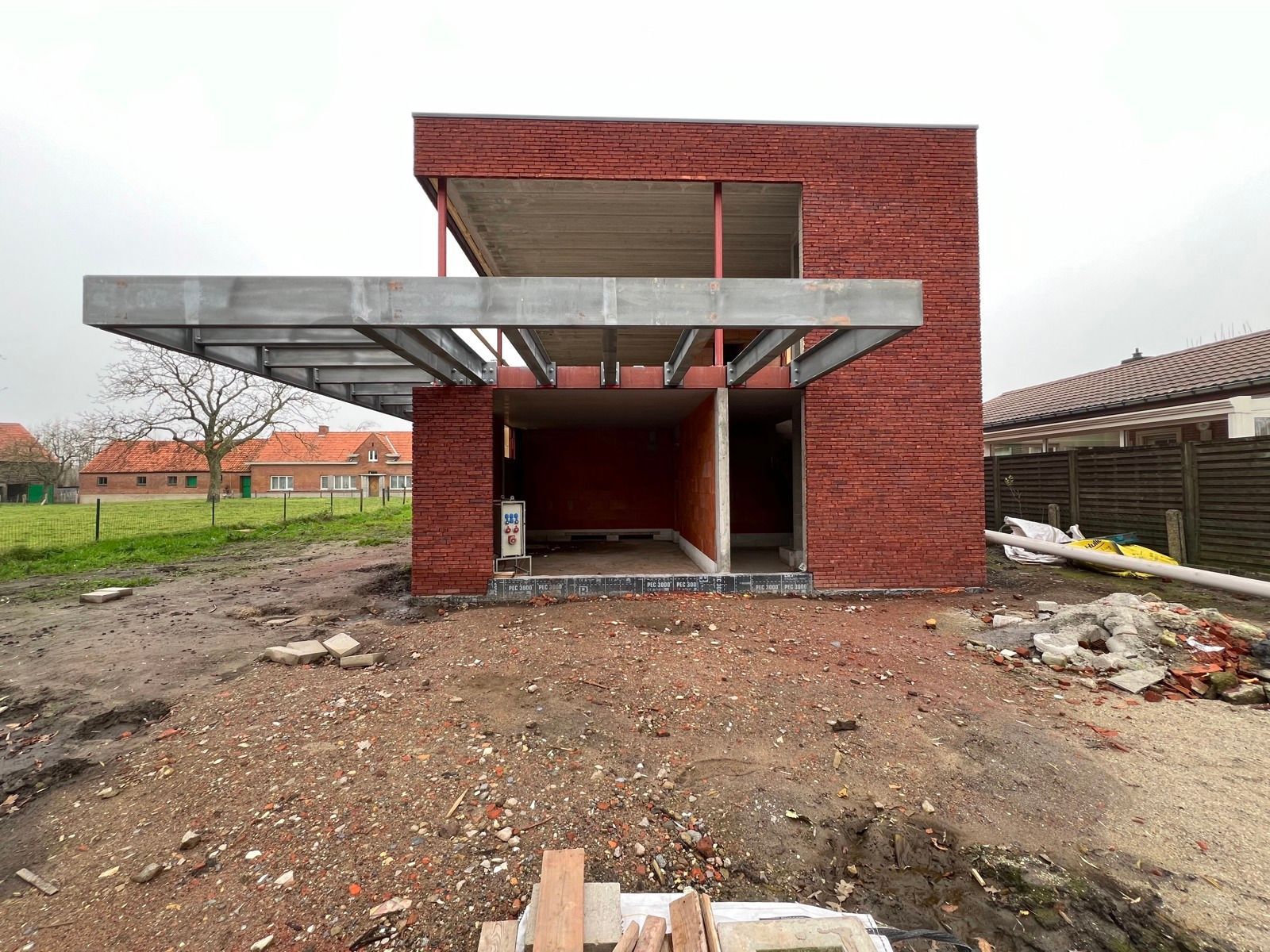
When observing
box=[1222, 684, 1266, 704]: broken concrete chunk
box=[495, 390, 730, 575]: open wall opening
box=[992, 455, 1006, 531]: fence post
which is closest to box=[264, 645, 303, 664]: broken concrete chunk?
box=[495, 390, 730, 575]: open wall opening

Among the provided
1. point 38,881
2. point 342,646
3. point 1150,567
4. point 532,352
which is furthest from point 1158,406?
point 38,881

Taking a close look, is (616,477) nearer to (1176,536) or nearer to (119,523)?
(1176,536)

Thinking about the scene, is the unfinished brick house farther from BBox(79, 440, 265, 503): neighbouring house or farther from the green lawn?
BBox(79, 440, 265, 503): neighbouring house

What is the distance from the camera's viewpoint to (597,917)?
183 centimetres

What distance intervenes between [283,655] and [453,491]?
2.85 meters

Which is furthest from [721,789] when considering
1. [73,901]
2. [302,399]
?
[302,399]

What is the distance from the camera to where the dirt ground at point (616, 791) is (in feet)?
6.88

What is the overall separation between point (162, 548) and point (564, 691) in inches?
537

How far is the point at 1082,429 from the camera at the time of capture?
11.5 m

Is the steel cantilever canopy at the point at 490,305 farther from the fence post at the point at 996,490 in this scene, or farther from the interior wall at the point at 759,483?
the fence post at the point at 996,490

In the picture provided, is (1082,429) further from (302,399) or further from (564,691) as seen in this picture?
(302,399)

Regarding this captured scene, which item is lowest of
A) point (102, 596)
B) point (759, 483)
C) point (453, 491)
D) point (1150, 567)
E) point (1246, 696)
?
point (1246, 696)

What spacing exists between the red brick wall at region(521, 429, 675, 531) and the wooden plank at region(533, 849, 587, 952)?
10.3 metres

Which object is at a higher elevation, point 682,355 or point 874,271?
point 874,271
